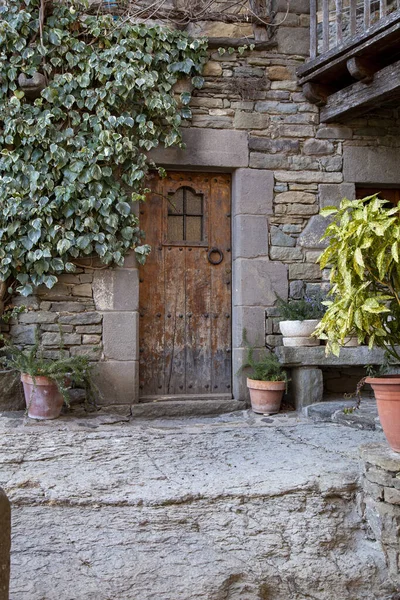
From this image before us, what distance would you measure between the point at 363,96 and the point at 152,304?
2450 millimetres

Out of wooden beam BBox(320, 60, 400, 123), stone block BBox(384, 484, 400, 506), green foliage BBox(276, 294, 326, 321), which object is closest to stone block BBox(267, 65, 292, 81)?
wooden beam BBox(320, 60, 400, 123)

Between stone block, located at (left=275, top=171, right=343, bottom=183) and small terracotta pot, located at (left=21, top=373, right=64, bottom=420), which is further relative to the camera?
stone block, located at (left=275, top=171, right=343, bottom=183)

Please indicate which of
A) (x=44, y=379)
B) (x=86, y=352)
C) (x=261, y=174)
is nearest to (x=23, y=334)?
(x=86, y=352)

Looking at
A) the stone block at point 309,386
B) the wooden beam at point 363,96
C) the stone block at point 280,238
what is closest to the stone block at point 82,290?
the stone block at point 280,238

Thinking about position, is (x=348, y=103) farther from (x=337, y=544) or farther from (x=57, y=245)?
(x=337, y=544)

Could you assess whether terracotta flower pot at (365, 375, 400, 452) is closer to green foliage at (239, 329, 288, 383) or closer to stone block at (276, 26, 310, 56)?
green foliage at (239, 329, 288, 383)

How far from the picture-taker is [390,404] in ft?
9.50

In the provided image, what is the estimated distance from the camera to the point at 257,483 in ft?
9.71

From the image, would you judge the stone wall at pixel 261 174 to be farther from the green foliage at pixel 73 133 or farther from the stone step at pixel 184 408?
the green foliage at pixel 73 133

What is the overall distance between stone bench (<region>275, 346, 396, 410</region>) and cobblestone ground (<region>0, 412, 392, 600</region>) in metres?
1.27

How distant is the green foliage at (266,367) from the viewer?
15.3 feet

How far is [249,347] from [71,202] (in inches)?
73.6

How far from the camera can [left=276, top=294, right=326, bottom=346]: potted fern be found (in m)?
4.66

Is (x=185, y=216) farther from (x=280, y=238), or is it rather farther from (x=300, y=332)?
(x=300, y=332)
